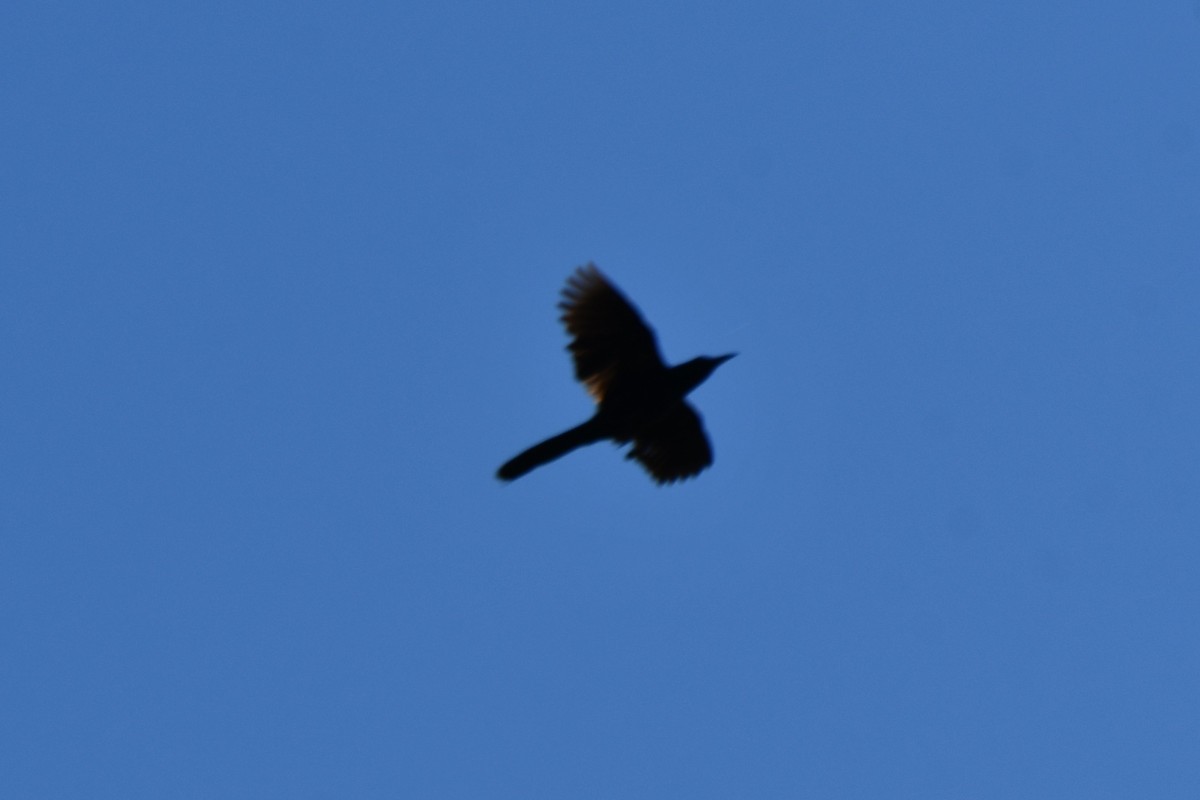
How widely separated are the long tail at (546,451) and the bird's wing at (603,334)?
492 millimetres

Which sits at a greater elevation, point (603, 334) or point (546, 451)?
point (603, 334)

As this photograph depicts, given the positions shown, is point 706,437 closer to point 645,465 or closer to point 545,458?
point 645,465

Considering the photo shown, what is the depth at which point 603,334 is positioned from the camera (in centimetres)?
1555

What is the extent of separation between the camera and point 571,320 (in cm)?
1554

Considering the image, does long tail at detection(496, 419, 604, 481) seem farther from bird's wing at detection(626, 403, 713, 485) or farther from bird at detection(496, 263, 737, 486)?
bird's wing at detection(626, 403, 713, 485)

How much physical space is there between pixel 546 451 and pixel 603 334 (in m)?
1.23

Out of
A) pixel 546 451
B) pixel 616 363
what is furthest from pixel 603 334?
pixel 546 451

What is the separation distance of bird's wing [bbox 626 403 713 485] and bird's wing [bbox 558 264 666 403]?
2.87ft

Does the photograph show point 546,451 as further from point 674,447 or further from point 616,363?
point 674,447

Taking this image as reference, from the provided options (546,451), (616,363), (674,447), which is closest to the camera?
(546,451)

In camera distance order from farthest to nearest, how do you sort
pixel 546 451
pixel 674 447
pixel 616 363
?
pixel 674 447
pixel 616 363
pixel 546 451

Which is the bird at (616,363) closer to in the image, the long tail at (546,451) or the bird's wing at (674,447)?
the long tail at (546,451)

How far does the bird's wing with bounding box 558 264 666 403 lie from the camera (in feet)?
50.8

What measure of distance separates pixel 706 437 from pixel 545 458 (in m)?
2.11
